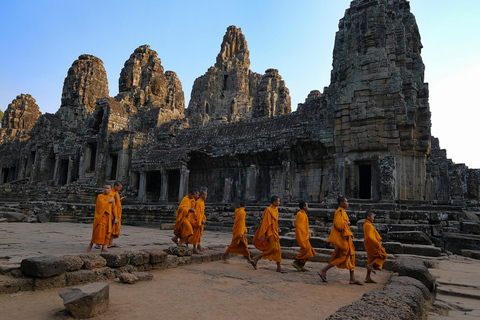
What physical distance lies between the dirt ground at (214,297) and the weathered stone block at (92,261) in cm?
40

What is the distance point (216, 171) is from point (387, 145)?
10.1 m

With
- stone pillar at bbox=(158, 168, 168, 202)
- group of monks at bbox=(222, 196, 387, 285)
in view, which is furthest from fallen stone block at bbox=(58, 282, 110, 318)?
stone pillar at bbox=(158, 168, 168, 202)

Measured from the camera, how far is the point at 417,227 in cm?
852

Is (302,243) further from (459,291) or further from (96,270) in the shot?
(96,270)

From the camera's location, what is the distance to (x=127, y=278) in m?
4.56

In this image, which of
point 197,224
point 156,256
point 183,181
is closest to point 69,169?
point 183,181

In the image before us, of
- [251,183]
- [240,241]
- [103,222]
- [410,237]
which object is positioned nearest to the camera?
[103,222]

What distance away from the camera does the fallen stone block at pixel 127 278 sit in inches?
179

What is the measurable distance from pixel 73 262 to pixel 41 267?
18.4 inches

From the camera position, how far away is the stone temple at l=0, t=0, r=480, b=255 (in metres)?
13.3

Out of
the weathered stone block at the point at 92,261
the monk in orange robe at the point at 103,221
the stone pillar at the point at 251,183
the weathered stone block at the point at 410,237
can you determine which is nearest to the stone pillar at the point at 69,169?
the stone pillar at the point at 251,183

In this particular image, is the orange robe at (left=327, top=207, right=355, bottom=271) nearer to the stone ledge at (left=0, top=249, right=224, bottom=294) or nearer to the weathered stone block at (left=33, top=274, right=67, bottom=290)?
the stone ledge at (left=0, top=249, right=224, bottom=294)

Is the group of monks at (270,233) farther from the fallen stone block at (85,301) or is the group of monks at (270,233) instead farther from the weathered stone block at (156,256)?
the fallen stone block at (85,301)

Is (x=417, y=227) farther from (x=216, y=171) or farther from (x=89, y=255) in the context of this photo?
(x=216, y=171)
